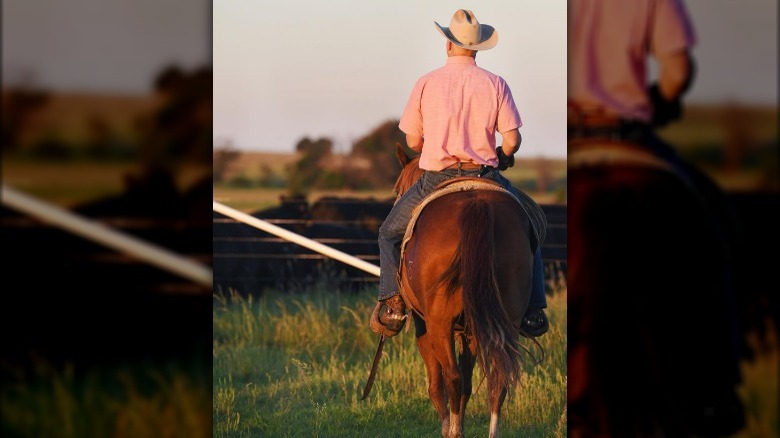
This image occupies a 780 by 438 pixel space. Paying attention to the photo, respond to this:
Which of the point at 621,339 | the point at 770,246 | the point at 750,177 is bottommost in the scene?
the point at 621,339

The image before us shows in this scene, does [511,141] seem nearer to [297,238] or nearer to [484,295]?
[484,295]

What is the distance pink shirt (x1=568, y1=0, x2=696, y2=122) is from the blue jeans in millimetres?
783

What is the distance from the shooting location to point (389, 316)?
22.6ft

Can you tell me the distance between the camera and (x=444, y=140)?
21.9 feet

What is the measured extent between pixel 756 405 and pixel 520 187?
197 cm

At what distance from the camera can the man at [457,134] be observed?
6.62 meters

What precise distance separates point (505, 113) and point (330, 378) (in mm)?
2085

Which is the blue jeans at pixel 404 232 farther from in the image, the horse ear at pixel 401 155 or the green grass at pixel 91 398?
the green grass at pixel 91 398

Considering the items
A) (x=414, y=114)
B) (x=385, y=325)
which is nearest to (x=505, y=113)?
(x=414, y=114)

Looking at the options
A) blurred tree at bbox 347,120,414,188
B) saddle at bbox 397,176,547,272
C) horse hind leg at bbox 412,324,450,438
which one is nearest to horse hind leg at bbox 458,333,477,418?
horse hind leg at bbox 412,324,450,438

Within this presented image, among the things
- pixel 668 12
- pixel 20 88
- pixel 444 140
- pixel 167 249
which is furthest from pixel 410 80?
pixel 20 88

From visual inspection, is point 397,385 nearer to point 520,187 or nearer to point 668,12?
point 520,187

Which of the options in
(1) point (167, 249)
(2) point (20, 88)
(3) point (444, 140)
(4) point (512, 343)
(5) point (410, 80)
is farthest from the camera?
(5) point (410, 80)

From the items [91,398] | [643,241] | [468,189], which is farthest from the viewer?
[643,241]
